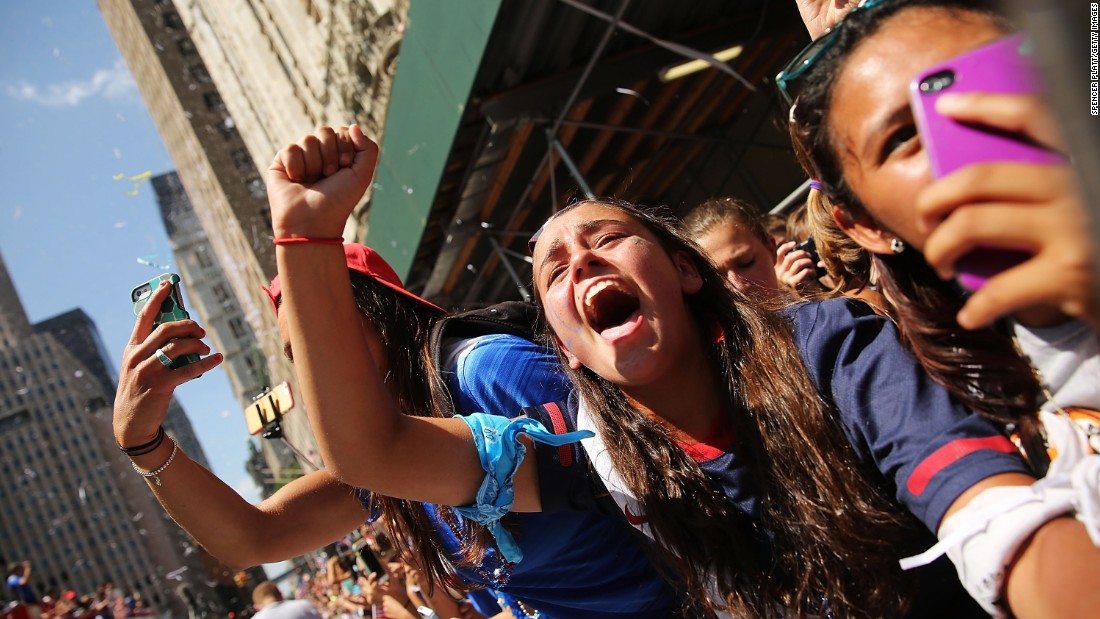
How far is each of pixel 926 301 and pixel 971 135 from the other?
0.59 meters

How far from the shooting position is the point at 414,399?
1933mm

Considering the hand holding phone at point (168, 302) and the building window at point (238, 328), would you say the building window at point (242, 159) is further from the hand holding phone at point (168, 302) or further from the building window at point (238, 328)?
the building window at point (238, 328)

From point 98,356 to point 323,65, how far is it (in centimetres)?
14048

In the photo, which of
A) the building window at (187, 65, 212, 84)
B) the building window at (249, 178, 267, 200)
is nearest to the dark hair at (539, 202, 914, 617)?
the building window at (249, 178, 267, 200)

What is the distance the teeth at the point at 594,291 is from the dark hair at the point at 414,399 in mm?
465

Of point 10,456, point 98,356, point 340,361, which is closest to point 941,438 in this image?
point 340,361

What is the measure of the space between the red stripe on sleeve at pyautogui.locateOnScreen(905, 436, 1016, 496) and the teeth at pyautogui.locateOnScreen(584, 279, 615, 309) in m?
0.67

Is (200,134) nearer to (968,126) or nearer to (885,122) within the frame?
(885,122)

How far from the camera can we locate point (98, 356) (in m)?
131

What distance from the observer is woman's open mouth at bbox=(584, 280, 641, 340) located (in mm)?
1581

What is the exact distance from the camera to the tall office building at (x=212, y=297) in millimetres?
78000

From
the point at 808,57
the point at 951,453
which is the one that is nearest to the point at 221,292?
the point at 808,57

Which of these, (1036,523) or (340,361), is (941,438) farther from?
(340,361)

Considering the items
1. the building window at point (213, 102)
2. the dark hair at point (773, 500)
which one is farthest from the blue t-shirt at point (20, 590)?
the building window at point (213, 102)
